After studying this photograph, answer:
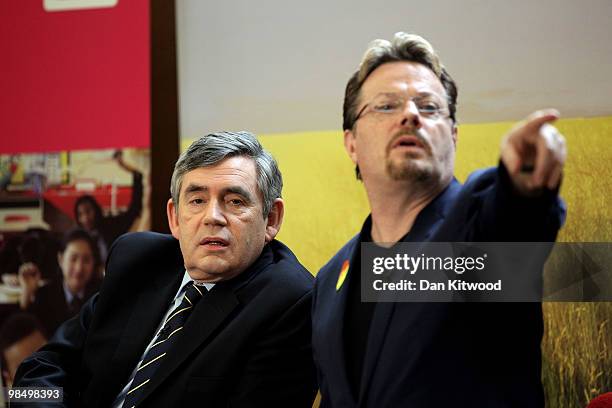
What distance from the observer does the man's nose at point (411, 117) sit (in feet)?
4.87

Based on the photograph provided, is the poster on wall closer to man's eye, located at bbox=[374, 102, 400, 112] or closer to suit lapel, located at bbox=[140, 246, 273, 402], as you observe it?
suit lapel, located at bbox=[140, 246, 273, 402]

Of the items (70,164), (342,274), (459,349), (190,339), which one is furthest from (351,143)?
(70,164)

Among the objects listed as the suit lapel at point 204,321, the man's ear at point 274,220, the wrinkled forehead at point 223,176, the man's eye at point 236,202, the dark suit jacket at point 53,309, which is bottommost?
the dark suit jacket at point 53,309

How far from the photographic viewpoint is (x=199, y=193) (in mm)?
1978

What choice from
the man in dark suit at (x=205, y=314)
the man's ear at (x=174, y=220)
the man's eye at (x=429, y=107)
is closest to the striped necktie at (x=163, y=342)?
the man in dark suit at (x=205, y=314)

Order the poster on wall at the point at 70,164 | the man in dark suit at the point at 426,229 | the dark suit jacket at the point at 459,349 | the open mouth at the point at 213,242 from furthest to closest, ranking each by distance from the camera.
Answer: the poster on wall at the point at 70,164 → the open mouth at the point at 213,242 → the dark suit jacket at the point at 459,349 → the man in dark suit at the point at 426,229

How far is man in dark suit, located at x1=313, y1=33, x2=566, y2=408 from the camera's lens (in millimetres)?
1204

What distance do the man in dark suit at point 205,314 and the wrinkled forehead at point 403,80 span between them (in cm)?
55

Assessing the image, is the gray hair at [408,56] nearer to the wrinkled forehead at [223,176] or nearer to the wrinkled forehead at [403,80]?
the wrinkled forehead at [403,80]

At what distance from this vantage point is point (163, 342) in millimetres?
1958

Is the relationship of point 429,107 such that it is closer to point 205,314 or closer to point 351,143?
point 351,143

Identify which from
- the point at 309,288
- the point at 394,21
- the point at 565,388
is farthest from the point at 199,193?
the point at 565,388

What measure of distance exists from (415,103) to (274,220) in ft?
2.39

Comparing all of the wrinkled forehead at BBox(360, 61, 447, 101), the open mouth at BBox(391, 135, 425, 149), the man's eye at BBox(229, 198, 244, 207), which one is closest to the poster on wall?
the man's eye at BBox(229, 198, 244, 207)
